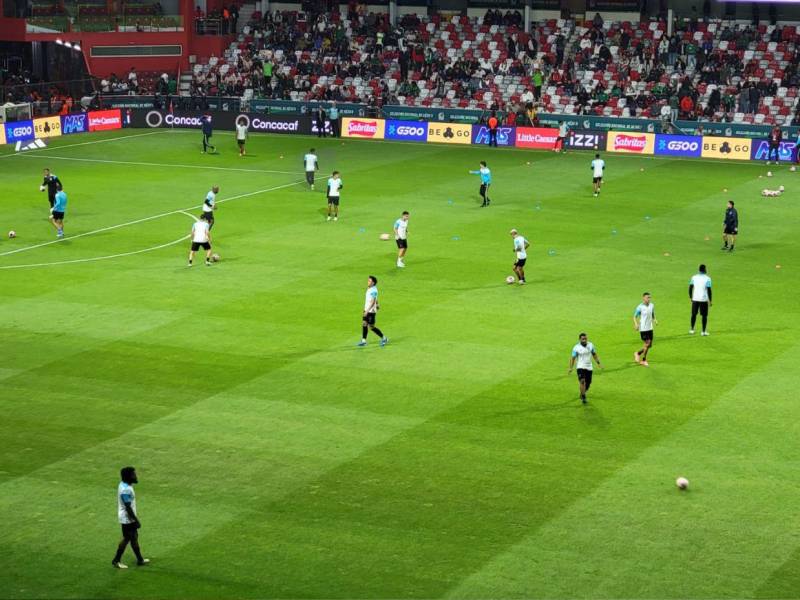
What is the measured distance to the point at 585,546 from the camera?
68.5 ft

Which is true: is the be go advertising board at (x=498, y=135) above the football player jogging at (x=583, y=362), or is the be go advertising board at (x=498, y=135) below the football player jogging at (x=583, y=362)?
above

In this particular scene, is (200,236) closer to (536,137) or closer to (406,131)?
(536,137)

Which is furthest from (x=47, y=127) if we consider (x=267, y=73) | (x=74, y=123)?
(x=267, y=73)

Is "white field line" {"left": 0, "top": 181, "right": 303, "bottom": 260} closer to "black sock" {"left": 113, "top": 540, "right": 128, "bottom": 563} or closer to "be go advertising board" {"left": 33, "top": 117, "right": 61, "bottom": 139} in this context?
"be go advertising board" {"left": 33, "top": 117, "right": 61, "bottom": 139}

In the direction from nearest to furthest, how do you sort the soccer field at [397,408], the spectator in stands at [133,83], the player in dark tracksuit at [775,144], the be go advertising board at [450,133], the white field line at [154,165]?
1. the soccer field at [397,408]
2. the white field line at [154,165]
3. the player in dark tracksuit at [775,144]
4. the be go advertising board at [450,133]
5. the spectator in stands at [133,83]

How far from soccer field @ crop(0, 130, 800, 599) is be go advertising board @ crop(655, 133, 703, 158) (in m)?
15.3

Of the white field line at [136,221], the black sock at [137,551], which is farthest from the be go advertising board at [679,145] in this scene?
the black sock at [137,551]

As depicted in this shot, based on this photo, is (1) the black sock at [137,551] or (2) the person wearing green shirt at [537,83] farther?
(2) the person wearing green shirt at [537,83]

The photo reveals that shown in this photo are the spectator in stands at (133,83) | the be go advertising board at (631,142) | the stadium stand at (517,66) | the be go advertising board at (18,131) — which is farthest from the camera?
the spectator in stands at (133,83)

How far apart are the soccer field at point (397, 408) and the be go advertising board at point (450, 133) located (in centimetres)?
1999

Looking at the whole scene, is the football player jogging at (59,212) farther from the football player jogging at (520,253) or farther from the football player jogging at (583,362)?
the football player jogging at (583,362)

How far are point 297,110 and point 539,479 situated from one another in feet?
186

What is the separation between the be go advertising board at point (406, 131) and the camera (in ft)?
236

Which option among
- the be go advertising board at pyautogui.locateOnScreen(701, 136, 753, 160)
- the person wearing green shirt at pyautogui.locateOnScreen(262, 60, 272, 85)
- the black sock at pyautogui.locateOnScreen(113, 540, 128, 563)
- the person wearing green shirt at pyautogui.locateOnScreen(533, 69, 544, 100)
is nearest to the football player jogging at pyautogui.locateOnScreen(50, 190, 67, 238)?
the black sock at pyautogui.locateOnScreen(113, 540, 128, 563)
